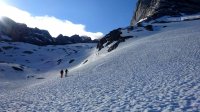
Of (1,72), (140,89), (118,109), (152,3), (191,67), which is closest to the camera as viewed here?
(118,109)

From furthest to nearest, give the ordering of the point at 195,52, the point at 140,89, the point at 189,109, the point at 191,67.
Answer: the point at 195,52, the point at 191,67, the point at 140,89, the point at 189,109

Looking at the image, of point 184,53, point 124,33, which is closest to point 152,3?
point 124,33

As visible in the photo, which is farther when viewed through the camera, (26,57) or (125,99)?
(26,57)

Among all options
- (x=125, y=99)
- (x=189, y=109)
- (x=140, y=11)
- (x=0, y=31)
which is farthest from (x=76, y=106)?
(x=0, y=31)

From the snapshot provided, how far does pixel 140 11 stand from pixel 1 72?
8711 cm

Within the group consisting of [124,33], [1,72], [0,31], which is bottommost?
[1,72]

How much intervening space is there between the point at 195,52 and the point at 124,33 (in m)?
44.0

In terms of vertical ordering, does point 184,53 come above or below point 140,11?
below

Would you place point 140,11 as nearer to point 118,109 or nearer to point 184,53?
point 184,53

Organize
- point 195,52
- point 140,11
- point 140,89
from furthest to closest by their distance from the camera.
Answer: point 140,11 → point 195,52 → point 140,89

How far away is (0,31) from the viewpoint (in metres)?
194

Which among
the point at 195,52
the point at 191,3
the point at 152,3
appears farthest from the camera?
the point at 152,3

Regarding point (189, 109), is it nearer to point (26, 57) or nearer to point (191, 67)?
point (191, 67)

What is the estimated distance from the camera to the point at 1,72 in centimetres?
7312
